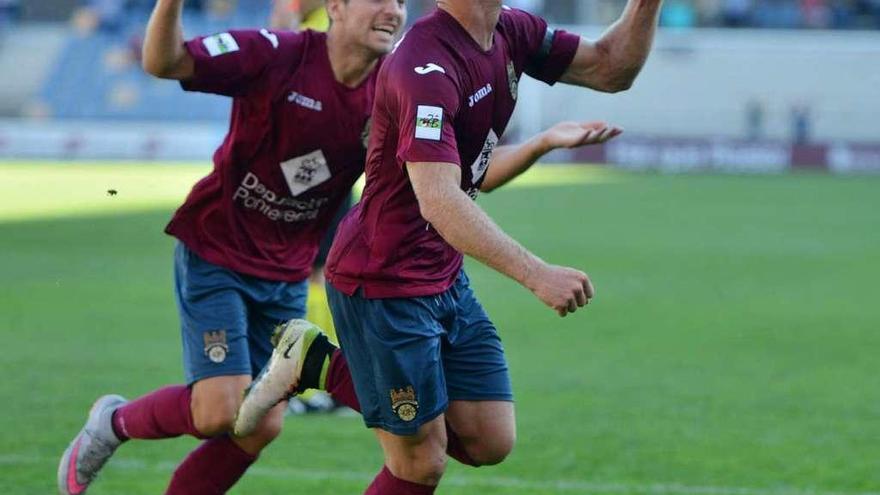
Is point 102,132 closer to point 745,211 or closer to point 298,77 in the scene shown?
point 745,211

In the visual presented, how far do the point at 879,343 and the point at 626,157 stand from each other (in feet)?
71.3

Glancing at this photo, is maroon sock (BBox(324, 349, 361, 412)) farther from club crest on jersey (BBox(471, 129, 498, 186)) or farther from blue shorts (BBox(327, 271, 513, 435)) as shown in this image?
club crest on jersey (BBox(471, 129, 498, 186))

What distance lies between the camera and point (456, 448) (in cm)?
541

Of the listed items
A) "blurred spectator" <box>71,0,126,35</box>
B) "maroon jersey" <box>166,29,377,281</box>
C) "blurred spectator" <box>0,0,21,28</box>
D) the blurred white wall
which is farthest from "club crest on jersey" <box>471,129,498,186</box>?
"blurred spectator" <box>0,0,21,28</box>

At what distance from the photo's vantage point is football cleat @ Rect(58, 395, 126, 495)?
620 centimetres

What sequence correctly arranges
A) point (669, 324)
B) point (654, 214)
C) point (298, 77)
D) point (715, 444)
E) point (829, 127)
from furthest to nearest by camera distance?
1. point (829, 127)
2. point (654, 214)
3. point (669, 324)
4. point (715, 444)
5. point (298, 77)

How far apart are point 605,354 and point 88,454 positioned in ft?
17.8

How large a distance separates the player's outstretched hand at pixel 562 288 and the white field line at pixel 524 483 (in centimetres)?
Answer: 257

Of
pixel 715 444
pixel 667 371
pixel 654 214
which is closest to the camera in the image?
pixel 715 444

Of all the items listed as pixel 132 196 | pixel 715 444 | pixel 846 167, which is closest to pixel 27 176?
pixel 132 196

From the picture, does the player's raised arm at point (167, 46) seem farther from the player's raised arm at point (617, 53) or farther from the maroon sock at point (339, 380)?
the player's raised arm at point (617, 53)

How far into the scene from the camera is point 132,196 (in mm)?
23891

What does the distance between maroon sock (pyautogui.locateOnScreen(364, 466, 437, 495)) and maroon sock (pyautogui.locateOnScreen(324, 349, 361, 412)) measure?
47 centimetres

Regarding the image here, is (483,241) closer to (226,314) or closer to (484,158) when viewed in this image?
(484,158)
